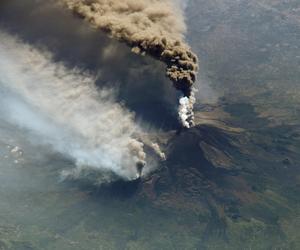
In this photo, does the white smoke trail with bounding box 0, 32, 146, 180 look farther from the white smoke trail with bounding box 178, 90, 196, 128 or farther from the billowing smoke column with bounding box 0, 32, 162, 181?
the white smoke trail with bounding box 178, 90, 196, 128

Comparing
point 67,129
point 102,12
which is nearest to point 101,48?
point 102,12

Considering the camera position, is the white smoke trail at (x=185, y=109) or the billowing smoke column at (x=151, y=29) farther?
the white smoke trail at (x=185, y=109)

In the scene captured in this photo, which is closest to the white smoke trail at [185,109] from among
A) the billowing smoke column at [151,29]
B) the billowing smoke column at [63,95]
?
the billowing smoke column at [151,29]

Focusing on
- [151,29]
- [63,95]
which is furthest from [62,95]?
[151,29]

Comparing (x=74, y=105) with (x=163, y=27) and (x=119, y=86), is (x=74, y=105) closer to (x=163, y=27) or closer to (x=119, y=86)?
(x=119, y=86)

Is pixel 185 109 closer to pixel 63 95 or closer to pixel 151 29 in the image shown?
pixel 151 29

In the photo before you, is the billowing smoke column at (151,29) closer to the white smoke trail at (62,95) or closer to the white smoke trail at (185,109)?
the white smoke trail at (185,109)

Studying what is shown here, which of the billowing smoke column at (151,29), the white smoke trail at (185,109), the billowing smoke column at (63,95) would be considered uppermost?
the billowing smoke column at (151,29)

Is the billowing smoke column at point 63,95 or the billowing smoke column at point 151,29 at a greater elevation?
the billowing smoke column at point 151,29

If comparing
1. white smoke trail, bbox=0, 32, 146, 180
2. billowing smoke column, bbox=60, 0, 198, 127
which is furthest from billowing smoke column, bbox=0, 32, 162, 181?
billowing smoke column, bbox=60, 0, 198, 127
